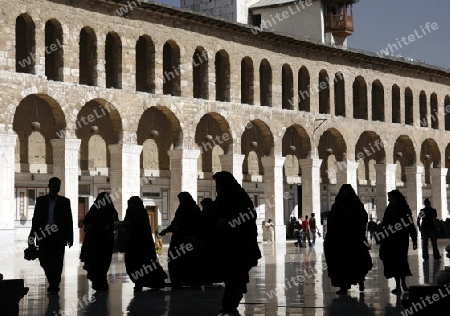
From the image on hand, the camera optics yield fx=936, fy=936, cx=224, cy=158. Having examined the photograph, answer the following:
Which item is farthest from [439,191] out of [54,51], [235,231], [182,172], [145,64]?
[235,231]

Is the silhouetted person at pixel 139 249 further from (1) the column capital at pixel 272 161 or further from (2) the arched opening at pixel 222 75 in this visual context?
(1) the column capital at pixel 272 161

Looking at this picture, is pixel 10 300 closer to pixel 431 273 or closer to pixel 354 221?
pixel 354 221

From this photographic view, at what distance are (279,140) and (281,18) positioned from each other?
39.4ft

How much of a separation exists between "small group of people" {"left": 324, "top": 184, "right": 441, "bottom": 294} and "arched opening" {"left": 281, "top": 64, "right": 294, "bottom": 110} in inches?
978

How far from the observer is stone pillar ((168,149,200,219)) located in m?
33.5

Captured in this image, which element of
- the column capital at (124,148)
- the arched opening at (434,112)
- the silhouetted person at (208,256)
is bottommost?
the silhouetted person at (208,256)

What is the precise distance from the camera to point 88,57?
103ft

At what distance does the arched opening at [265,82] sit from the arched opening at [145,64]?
5.21 metres

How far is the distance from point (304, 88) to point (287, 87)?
80cm

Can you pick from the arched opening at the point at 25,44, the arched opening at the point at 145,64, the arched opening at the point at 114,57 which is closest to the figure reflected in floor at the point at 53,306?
the arched opening at the point at 25,44

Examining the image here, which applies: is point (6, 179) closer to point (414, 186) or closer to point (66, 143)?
point (66, 143)

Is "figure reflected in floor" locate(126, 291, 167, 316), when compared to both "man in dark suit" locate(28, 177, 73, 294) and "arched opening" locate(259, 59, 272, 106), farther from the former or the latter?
"arched opening" locate(259, 59, 272, 106)

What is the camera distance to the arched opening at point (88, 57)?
3041 centimetres

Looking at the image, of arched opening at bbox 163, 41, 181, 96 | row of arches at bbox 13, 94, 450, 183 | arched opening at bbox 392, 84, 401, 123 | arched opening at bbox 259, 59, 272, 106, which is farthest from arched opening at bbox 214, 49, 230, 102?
arched opening at bbox 392, 84, 401, 123
